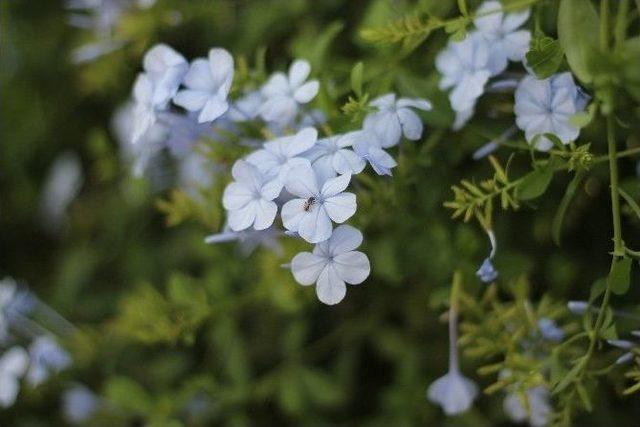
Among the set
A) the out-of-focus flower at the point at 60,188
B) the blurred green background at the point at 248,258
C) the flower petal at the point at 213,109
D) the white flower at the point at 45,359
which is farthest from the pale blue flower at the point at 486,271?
the out-of-focus flower at the point at 60,188

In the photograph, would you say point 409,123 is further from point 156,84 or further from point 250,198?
point 156,84

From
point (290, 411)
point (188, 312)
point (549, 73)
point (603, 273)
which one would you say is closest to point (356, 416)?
point (290, 411)

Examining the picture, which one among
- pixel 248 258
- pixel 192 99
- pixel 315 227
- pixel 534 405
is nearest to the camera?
pixel 315 227

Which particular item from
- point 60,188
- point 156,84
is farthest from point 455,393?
point 60,188

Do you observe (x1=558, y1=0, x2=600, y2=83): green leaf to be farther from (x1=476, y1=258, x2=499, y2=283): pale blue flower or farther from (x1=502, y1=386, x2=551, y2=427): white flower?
(x1=502, y1=386, x2=551, y2=427): white flower

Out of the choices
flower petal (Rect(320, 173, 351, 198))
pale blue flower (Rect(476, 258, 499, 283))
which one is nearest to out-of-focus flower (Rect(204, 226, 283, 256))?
flower petal (Rect(320, 173, 351, 198))

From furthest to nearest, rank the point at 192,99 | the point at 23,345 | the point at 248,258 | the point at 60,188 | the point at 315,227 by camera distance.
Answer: the point at 60,188, the point at 23,345, the point at 248,258, the point at 192,99, the point at 315,227

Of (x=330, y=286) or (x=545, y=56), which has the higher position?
(x=545, y=56)
